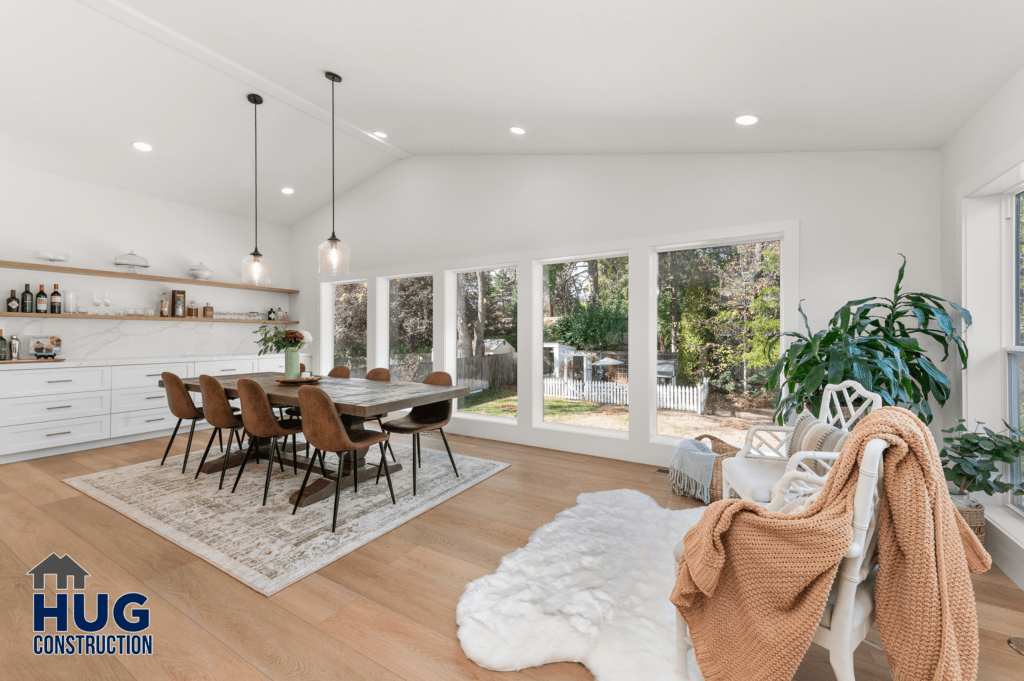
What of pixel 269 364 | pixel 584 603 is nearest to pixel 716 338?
pixel 584 603

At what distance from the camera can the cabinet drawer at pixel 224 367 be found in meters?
5.10

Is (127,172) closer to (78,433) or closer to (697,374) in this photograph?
(78,433)

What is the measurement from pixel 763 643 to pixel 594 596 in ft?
2.66

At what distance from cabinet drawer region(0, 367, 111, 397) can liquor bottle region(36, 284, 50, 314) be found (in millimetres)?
704

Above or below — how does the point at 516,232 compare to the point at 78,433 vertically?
above

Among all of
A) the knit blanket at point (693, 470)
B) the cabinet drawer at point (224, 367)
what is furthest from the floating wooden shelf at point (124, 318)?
the knit blanket at point (693, 470)

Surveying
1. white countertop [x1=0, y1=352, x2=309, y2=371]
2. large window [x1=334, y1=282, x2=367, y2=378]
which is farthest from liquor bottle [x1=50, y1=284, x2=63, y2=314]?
large window [x1=334, y1=282, x2=367, y2=378]

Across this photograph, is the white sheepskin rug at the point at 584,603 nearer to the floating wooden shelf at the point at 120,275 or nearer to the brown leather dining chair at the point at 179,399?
the brown leather dining chair at the point at 179,399

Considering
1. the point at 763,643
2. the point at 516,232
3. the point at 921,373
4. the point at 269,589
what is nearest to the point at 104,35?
the point at 516,232

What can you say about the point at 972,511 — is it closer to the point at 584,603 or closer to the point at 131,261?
the point at 584,603

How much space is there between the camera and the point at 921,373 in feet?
8.51

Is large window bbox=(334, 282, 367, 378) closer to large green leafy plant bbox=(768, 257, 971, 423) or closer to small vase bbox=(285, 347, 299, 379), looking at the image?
small vase bbox=(285, 347, 299, 379)

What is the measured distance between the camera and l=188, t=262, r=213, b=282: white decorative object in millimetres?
5438

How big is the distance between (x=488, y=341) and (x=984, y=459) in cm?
389
